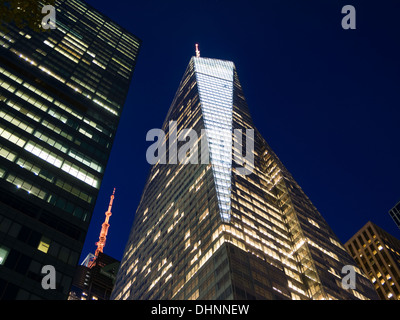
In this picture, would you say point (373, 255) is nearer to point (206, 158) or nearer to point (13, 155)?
point (206, 158)

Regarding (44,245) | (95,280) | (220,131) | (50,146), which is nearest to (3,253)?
(44,245)

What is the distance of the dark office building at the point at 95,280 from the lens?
18021 centimetres

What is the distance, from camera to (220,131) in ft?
454

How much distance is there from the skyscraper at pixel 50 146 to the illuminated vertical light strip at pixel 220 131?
34232mm

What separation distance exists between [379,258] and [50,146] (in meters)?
149

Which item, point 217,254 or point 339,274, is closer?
point 217,254

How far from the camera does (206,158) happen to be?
388 ft

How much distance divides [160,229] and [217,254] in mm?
42073

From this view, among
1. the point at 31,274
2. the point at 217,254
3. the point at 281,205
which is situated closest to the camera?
the point at 31,274

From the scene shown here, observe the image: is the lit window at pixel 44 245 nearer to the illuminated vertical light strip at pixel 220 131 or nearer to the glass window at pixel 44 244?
the glass window at pixel 44 244

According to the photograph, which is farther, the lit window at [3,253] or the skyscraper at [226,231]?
the skyscraper at [226,231]

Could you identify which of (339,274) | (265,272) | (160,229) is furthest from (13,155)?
(339,274)

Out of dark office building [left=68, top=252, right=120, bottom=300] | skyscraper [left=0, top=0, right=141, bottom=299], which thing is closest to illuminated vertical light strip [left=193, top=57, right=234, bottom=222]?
skyscraper [left=0, top=0, right=141, bottom=299]

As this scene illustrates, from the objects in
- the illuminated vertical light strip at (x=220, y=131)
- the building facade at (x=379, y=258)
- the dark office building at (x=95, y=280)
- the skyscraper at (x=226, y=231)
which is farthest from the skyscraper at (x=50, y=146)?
the building facade at (x=379, y=258)
